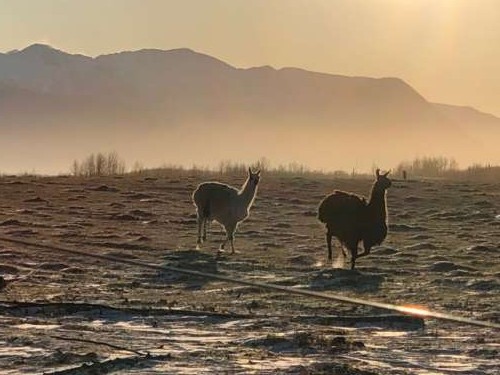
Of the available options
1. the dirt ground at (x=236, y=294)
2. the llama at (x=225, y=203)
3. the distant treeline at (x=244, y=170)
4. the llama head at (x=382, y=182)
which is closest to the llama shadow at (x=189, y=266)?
the dirt ground at (x=236, y=294)

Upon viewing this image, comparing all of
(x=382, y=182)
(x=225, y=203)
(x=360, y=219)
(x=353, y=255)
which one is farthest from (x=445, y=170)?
(x=353, y=255)

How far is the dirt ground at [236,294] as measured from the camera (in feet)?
30.2

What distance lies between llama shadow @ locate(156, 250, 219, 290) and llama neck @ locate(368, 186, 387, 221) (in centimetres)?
341

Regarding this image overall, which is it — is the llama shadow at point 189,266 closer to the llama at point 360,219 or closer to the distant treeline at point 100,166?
the llama at point 360,219

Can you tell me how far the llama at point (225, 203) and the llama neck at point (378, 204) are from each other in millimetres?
3926

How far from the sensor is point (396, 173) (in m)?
54.4

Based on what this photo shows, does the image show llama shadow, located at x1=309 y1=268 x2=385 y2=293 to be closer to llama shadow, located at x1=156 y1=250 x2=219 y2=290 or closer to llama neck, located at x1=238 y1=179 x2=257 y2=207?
llama shadow, located at x1=156 y1=250 x2=219 y2=290

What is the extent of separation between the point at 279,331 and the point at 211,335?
838 millimetres

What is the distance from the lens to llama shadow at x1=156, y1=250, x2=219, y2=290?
1614 centimetres

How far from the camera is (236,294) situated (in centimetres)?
1449

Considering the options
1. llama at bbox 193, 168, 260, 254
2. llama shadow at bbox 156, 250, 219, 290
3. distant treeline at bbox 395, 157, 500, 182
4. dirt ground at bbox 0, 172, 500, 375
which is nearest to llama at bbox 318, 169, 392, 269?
dirt ground at bbox 0, 172, 500, 375

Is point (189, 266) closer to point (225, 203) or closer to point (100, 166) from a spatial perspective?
A: point (225, 203)

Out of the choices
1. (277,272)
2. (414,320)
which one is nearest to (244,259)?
(277,272)

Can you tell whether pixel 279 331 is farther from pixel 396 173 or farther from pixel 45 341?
pixel 396 173
